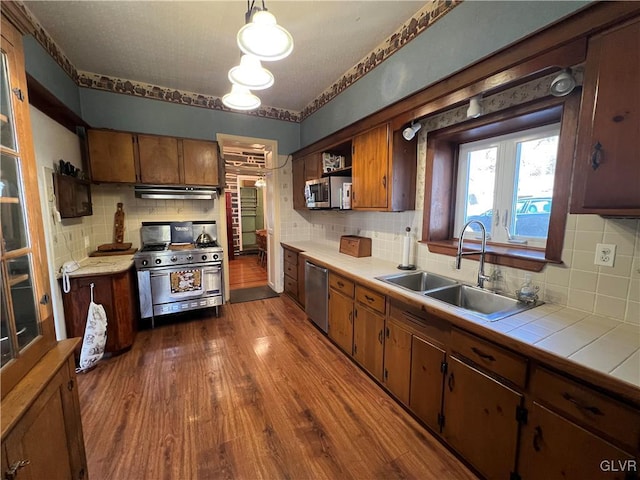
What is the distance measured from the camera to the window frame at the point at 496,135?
146cm

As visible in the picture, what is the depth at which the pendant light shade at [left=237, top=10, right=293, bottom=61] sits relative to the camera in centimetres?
121

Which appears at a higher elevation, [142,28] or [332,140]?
[142,28]

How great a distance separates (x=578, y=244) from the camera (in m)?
1.42

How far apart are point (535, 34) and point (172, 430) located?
3024 mm

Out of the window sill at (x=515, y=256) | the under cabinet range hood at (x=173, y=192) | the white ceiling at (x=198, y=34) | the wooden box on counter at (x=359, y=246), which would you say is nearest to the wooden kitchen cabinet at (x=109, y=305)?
the under cabinet range hood at (x=173, y=192)

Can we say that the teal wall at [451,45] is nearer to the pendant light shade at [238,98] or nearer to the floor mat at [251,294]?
the pendant light shade at [238,98]

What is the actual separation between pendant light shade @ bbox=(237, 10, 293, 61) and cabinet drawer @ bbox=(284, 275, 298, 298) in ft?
9.51

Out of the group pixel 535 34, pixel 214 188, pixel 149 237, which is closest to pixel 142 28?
pixel 214 188

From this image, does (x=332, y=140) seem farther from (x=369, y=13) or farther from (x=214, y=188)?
(x=214, y=188)

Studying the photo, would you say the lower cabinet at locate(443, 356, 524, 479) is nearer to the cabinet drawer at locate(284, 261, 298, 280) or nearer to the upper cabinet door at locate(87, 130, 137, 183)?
the cabinet drawer at locate(284, 261, 298, 280)

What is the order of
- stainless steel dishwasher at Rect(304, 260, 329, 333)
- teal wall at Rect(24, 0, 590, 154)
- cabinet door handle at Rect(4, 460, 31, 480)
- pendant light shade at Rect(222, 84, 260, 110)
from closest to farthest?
cabinet door handle at Rect(4, 460, 31, 480) → teal wall at Rect(24, 0, 590, 154) → pendant light shade at Rect(222, 84, 260, 110) → stainless steel dishwasher at Rect(304, 260, 329, 333)

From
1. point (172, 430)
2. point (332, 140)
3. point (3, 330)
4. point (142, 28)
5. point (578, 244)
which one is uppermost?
point (142, 28)

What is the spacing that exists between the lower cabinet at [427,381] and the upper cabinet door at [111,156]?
3458 mm

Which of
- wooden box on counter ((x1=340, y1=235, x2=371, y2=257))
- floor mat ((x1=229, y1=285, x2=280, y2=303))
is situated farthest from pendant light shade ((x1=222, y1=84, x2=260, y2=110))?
floor mat ((x1=229, y1=285, x2=280, y2=303))
